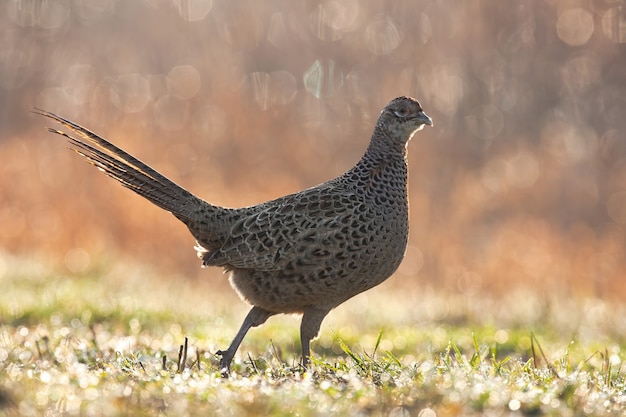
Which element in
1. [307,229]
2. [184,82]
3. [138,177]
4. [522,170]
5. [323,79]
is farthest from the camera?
[184,82]

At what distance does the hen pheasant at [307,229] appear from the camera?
5.82 meters

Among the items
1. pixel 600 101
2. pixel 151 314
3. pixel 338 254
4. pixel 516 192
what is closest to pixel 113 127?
pixel 516 192

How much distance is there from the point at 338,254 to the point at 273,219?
57 cm

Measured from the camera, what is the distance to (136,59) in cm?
2338

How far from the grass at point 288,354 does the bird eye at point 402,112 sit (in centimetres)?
157

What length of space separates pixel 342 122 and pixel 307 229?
11.9 metres

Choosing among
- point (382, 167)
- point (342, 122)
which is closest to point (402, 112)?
point (382, 167)

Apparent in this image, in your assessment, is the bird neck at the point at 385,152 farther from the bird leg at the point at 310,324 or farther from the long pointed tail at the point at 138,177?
the long pointed tail at the point at 138,177

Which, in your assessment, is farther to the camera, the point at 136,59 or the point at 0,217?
the point at 136,59

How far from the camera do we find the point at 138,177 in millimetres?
6184

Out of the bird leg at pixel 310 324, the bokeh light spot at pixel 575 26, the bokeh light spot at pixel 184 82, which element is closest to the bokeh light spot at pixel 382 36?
the bokeh light spot at pixel 575 26

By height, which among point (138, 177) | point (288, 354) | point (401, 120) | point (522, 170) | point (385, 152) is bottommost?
point (288, 354)

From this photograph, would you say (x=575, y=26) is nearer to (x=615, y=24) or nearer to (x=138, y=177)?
(x=615, y=24)

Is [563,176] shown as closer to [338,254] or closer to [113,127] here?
[113,127]
